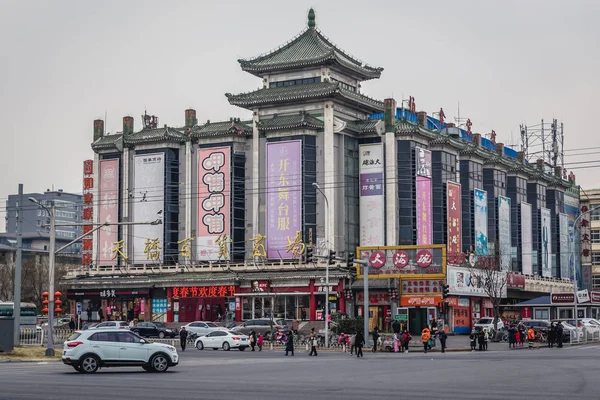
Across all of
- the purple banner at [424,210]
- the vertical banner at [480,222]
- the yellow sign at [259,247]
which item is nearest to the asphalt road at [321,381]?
the yellow sign at [259,247]

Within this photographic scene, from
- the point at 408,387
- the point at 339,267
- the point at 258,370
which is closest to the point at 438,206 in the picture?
the point at 339,267

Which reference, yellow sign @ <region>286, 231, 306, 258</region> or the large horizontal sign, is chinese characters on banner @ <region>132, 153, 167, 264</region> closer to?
yellow sign @ <region>286, 231, 306, 258</region>

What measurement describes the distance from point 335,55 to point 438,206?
1795cm

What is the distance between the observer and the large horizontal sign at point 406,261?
8006 cm

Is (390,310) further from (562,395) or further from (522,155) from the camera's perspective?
(562,395)

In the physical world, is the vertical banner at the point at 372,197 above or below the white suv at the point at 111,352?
above

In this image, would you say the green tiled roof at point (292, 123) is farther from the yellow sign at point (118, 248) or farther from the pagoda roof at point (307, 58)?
the yellow sign at point (118, 248)

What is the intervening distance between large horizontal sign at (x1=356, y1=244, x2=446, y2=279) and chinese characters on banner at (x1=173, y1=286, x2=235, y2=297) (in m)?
13.5

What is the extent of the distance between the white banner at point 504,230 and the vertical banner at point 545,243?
9.62 m

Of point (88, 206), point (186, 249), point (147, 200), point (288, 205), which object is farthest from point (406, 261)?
point (88, 206)

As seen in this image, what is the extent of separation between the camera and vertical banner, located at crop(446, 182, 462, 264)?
9562 centimetres

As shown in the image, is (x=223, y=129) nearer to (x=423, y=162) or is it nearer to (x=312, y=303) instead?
(x=423, y=162)

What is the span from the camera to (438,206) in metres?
94.7

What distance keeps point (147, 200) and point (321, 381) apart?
2683 inches
